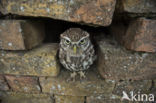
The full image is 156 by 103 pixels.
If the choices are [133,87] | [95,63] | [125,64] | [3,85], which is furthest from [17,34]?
[133,87]

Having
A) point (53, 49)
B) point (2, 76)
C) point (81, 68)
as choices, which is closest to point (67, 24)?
point (53, 49)

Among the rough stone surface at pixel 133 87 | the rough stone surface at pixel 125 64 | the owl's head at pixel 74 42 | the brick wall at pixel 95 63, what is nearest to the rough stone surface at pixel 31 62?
the brick wall at pixel 95 63

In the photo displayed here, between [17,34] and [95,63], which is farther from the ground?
[17,34]

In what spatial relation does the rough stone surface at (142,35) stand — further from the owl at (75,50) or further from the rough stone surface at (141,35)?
the owl at (75,50)

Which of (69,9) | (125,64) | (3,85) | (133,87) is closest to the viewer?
(69,9)

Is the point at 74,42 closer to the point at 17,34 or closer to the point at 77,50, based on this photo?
the point at 77,50

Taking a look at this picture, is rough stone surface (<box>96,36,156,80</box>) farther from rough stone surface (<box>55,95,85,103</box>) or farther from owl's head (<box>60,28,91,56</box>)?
rough stone surface (<box>55,95,85,103</box>)

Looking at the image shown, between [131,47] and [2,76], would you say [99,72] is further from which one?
[2,76]
